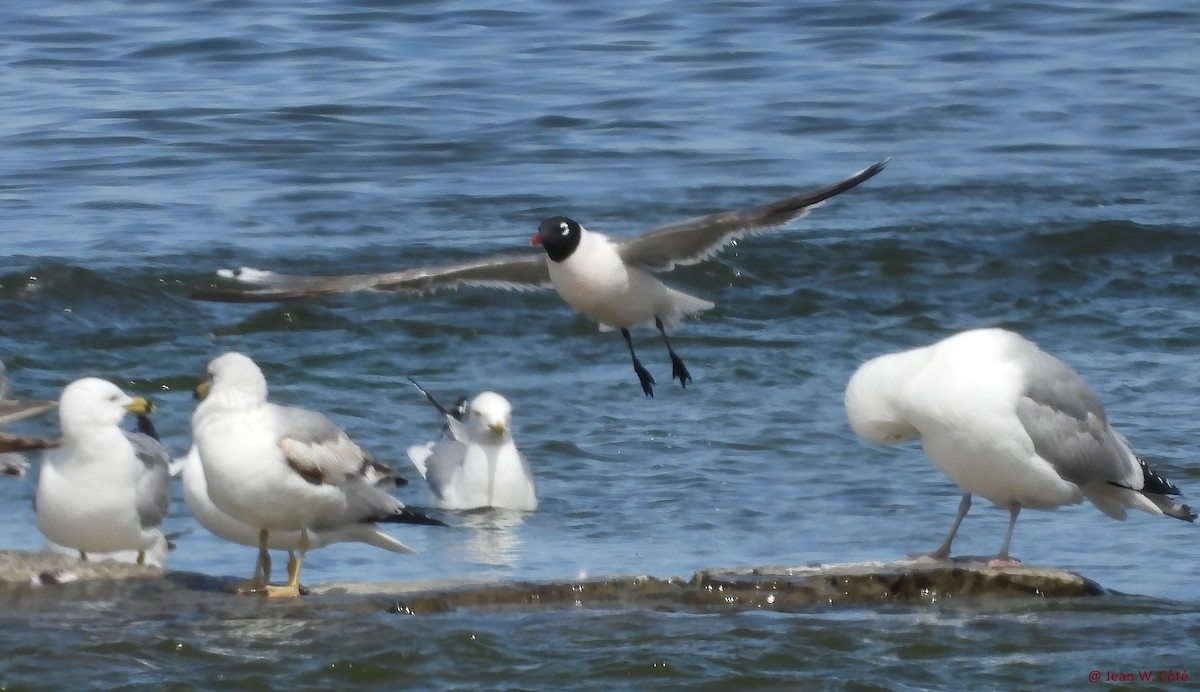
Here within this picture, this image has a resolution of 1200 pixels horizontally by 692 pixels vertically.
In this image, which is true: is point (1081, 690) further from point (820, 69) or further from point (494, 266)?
point (820, 69)

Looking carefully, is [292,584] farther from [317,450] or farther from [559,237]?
[559,237]

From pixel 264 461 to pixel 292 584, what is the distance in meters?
0.42

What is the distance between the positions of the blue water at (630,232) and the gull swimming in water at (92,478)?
27.7 inches

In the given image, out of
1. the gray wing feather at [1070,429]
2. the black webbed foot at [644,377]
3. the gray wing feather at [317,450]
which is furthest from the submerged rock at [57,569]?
the black webbed foot at [644,377]

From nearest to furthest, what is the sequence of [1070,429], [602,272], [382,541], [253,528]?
[1070,429]
[253,528]
[382,541]
[602,272]

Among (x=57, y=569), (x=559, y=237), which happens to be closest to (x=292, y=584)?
(x=57, y=569)

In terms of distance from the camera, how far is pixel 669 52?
22438mm

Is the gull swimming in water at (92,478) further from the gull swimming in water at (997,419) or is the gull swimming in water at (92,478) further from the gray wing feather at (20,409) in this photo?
the gull swimming in water at (997,419)

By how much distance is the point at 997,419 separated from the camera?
6.75 metres

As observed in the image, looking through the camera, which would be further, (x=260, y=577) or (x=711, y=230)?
(x=711, y=230)

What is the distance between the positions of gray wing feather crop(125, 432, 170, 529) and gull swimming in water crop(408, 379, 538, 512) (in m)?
2.00

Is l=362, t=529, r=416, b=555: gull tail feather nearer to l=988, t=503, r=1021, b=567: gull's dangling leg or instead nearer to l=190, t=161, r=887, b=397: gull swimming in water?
l=190, t=161, r=887, b=397: gull swimming in water

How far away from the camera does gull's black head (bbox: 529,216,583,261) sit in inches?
389

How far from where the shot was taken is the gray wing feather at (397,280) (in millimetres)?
8711
